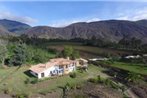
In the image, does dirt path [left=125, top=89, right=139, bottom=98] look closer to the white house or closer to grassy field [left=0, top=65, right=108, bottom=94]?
grassy field [left=0, top=65, right=108, bottom=94]

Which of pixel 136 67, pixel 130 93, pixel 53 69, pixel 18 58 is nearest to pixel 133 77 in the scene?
pixel 130 93

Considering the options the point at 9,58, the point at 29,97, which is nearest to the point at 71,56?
the point at 9,58

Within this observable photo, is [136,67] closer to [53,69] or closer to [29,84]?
[53,69]

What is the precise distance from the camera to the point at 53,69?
196 ft

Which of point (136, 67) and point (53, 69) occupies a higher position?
point (53, 69)

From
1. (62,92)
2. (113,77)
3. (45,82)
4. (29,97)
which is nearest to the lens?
(29,97)

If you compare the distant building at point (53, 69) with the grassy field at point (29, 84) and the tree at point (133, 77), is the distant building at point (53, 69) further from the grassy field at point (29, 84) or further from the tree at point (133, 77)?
the tree at point (133, 77)

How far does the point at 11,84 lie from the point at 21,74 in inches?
227

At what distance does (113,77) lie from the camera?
197 ft

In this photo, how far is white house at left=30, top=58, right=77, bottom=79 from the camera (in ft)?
188

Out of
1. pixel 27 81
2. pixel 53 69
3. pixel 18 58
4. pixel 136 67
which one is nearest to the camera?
pixel 27 81

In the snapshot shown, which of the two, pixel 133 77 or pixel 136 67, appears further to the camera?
pixel 136 67

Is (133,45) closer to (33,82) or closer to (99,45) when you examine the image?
(99,45)

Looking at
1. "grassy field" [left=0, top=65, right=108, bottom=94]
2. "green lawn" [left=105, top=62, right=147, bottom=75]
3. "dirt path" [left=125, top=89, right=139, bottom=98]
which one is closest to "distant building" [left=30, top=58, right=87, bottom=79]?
"grassy field" [left=0, top=65, right=108, bottom=94]
